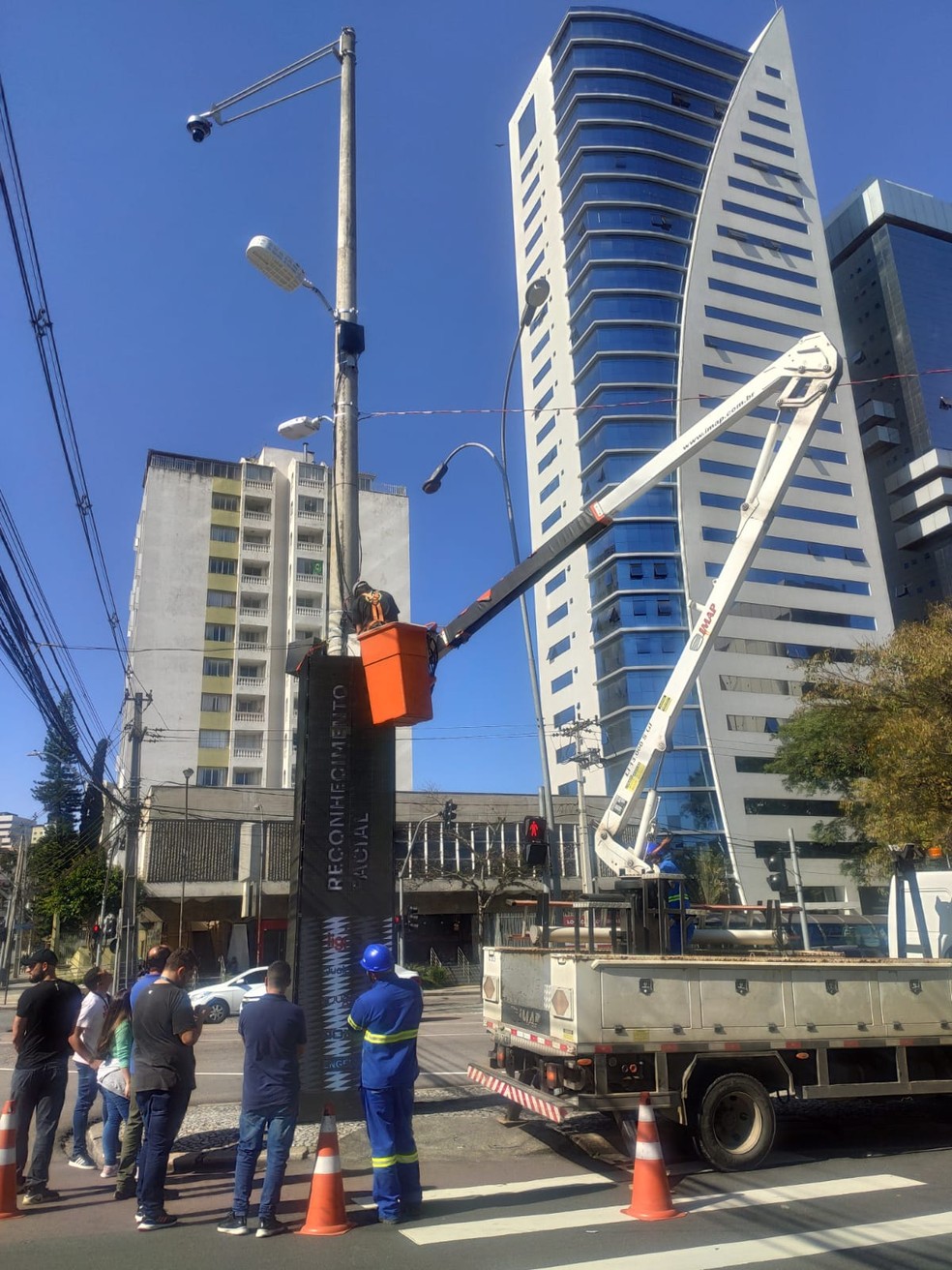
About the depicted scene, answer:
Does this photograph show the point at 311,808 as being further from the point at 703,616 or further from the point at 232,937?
the point at 232,937

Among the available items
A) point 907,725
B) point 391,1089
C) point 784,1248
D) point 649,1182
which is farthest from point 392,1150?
point 907,725

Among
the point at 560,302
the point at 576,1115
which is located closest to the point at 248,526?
the point at 560,302

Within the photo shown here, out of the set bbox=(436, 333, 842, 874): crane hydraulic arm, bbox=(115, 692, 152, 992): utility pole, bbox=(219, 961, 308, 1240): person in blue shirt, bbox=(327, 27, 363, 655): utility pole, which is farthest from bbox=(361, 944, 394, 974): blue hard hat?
bbox=(115, 692, 152, 992): utility pole

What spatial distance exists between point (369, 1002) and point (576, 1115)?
4500 mm

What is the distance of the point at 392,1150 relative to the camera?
236 inches

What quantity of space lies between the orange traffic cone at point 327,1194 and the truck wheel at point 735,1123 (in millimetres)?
3175

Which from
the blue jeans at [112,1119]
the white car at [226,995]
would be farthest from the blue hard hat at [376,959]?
the white car at [226,995]

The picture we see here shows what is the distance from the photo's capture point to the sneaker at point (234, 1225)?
5.71 meters

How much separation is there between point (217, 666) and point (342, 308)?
56.1 metres

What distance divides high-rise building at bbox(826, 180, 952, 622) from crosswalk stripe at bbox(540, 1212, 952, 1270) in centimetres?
8555

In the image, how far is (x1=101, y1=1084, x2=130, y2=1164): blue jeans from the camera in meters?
7.39

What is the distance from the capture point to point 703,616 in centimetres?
1422

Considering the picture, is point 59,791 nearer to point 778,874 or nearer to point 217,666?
point 217,666

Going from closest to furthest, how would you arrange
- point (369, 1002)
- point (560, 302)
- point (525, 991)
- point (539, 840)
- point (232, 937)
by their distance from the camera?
point (369, 1002) → point (525, 991) → point (539, 840) → point (232, 937) → point (560, 302)
